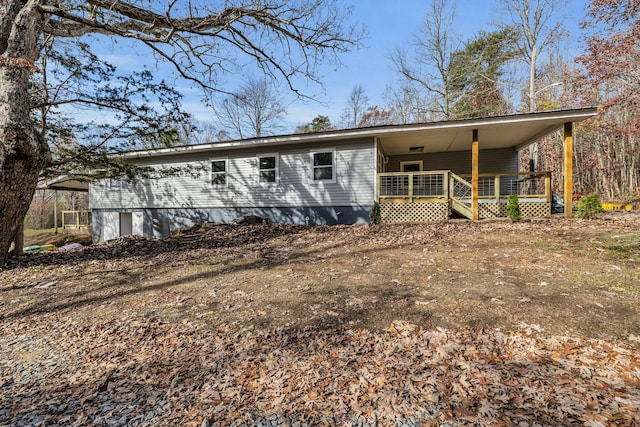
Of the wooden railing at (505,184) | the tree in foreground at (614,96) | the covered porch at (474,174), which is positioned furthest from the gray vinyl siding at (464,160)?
the tree in foreground at (614,96)

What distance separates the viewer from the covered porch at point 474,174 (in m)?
8.57

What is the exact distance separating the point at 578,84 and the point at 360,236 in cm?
1688

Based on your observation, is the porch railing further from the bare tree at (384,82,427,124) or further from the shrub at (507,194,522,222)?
the bare tree at (384,82,427,124)

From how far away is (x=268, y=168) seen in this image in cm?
1180

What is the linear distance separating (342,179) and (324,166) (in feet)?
2.85

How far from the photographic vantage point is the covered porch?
28.1ft

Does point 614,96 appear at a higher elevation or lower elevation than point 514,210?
higher

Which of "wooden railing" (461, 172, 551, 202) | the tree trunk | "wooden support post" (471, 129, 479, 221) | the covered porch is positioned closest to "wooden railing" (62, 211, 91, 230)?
the tree trunk

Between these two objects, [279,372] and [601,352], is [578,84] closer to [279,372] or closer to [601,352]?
[601,352]

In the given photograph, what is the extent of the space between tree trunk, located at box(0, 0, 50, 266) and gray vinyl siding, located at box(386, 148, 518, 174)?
12551 mm

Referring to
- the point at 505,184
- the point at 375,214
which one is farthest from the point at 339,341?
the point at 505,184

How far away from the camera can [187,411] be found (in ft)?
7.18

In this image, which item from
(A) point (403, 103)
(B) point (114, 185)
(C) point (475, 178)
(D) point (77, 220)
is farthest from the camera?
(A) point (403, 103)

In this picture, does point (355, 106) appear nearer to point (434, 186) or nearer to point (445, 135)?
point (445, 135)
